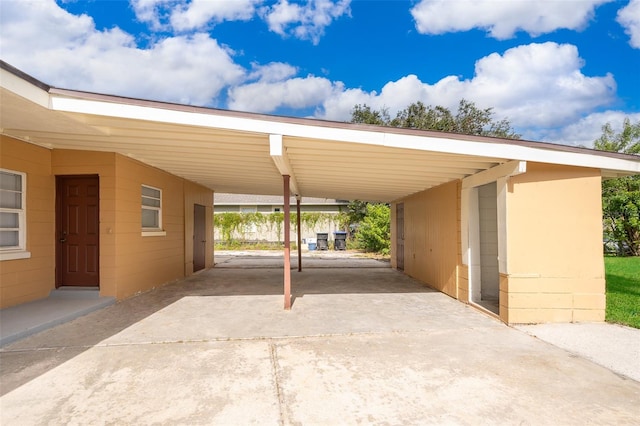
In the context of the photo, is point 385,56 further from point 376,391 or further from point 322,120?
point 376,391

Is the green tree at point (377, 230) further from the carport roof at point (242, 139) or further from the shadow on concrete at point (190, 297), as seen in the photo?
the carport roof at point (242, 139)

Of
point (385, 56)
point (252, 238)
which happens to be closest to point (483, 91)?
point (385, 56)

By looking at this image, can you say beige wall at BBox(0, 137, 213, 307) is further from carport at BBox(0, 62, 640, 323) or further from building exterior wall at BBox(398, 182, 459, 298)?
building exterior wall at BBox(398, 182, 459, 298)

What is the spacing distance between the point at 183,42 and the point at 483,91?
59.1ft

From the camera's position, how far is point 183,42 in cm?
1503


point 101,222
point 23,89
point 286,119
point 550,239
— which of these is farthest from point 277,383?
point 101,222

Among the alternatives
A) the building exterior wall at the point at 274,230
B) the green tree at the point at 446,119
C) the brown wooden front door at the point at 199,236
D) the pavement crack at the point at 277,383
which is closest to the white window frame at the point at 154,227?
the brown wooden front door at the point at 199,236

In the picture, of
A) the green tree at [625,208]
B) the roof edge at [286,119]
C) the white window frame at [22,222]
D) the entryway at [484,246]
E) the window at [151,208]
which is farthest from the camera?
the green tree at [625,208]

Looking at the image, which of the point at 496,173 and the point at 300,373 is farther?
the point at 496,173

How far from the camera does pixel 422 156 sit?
15.7 feet

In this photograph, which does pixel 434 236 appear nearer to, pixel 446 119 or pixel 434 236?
pixel 434 236

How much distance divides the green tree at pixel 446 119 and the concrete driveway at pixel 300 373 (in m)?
17.3

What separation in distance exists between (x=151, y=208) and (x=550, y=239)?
721cm

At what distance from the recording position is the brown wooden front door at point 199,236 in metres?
9.65
